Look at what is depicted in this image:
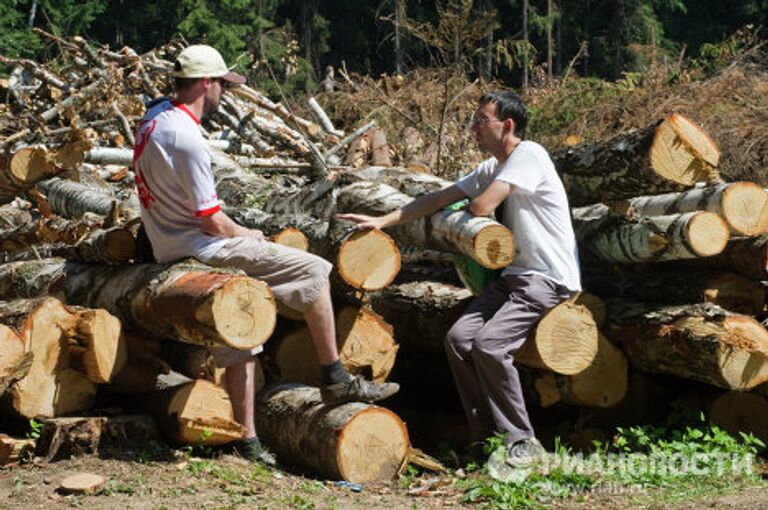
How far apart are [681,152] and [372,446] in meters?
2.37

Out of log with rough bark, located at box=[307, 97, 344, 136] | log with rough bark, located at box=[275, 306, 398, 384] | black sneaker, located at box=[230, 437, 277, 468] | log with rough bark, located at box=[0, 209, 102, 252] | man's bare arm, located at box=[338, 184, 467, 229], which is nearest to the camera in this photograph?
black sneaker, located at box=[230, 437, 277, 468]

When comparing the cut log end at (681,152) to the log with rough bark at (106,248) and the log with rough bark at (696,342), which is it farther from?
the log with rough bark at (106,248)

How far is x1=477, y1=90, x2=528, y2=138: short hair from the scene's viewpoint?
6.20m

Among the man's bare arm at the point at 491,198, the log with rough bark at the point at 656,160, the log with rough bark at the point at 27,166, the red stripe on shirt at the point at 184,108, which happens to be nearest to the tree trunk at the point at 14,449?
the red stripe on shirt at the point at 184,108

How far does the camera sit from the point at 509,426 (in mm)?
5961

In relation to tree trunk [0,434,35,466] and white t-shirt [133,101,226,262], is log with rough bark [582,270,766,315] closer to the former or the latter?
white t-shirt [133,101,226,262]

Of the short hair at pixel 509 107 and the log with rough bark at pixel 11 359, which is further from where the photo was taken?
the short hair at pixel 509 107

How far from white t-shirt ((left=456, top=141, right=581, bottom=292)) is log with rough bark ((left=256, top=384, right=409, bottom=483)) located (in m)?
1.12

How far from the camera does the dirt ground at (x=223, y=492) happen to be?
5.02m

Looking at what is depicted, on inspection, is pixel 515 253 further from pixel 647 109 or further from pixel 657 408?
pixel 647 109

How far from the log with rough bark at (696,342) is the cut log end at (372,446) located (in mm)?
1603

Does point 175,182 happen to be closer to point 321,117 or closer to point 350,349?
point 350,349

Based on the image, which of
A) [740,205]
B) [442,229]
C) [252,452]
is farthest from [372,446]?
[740,205]


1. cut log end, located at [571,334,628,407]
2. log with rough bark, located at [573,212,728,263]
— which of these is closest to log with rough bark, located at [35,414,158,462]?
cut log end, located at [571,334,628,407]
